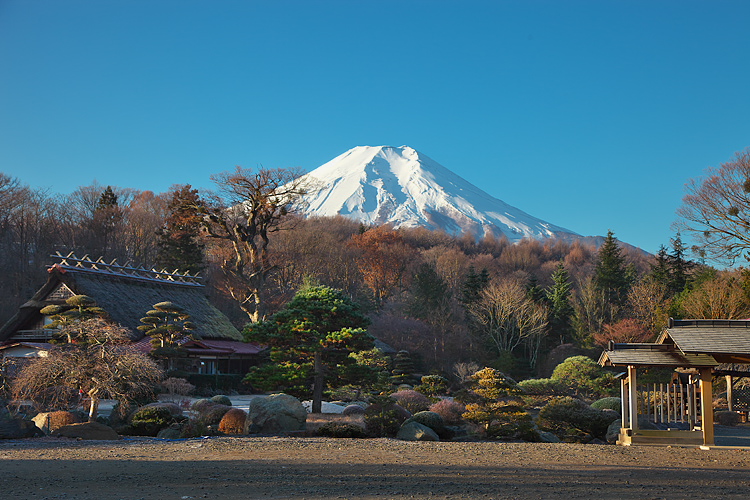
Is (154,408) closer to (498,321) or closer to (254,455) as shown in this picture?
(254,455)

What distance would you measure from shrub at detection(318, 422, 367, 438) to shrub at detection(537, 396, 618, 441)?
494 cm

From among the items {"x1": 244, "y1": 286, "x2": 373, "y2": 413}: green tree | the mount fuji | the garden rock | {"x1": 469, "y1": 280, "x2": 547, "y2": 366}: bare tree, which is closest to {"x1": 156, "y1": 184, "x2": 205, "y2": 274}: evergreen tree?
{"x1": 469, "y1": 280, "x2": 547, "y2": 366}: bare tree

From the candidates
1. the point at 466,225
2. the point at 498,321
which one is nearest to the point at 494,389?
the point at 498,321

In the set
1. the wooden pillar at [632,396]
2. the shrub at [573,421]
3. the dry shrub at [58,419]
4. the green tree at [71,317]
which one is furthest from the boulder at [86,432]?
the wooden pillar at [632,396]

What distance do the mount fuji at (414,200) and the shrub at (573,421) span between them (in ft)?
298

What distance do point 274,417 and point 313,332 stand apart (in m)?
3.71

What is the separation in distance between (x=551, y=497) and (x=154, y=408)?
422 inches

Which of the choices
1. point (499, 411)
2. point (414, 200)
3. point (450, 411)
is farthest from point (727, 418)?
point (414, 200)

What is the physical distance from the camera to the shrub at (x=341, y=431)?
50.1ft

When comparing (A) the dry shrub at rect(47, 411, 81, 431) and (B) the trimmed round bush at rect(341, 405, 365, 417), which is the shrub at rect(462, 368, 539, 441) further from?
(A) the dry shrub at rect(47, 411, 81, 431)

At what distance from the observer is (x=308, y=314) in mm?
19562

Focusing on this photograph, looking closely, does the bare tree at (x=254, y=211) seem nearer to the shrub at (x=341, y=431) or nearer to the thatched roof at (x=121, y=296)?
the thatched roof at (x=121, y=296)

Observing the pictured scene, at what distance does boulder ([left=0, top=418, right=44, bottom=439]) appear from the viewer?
1338cm

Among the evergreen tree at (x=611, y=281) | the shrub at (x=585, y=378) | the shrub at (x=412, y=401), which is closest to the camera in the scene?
the shrub at (x=412, y=401)
